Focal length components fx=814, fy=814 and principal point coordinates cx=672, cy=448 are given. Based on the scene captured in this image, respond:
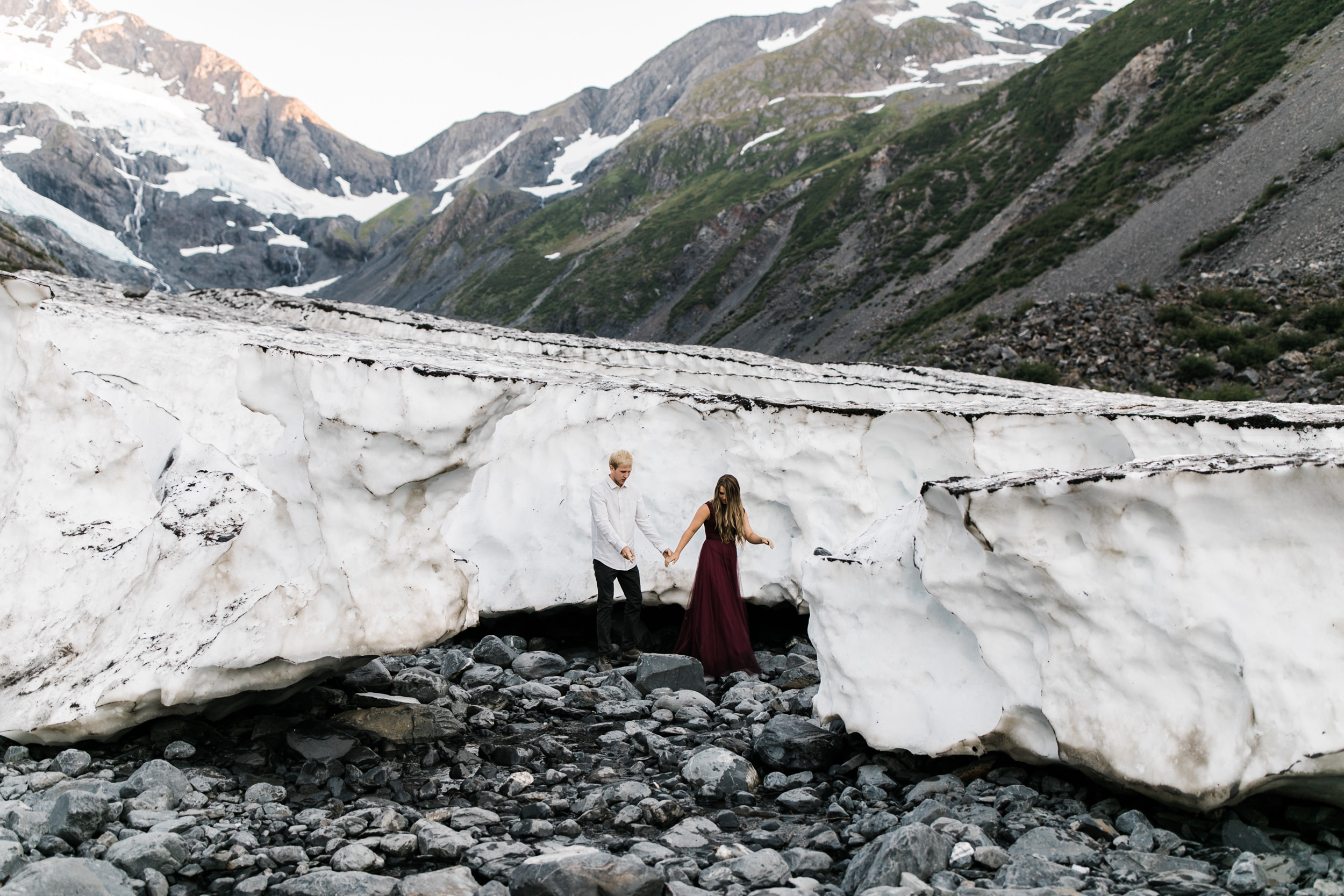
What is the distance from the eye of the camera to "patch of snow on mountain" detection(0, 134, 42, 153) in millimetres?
172125

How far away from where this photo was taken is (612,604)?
7879mm

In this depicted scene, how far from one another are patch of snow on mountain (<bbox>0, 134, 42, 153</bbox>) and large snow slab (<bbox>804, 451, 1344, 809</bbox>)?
224 m

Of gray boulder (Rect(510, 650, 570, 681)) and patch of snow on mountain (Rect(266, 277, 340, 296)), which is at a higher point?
patch of snow on mountain (Rect(266, 277, 340, 296))

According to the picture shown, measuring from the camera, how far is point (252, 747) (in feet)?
17.3

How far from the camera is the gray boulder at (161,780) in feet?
14.5

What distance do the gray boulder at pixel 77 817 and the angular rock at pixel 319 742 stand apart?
1184 millimetres

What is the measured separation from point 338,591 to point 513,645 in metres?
3.22

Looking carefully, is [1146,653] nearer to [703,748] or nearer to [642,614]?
[703,748]

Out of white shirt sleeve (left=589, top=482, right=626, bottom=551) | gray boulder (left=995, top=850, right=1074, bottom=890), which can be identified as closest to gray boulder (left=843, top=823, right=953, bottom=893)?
gray boulder (left=995, top=850, right=1074, bottom=890)

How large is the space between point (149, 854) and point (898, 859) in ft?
11.1

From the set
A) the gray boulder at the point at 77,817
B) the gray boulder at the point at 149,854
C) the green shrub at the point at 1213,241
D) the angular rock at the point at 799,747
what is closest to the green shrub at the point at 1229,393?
the green shrub at the point at 1213,241

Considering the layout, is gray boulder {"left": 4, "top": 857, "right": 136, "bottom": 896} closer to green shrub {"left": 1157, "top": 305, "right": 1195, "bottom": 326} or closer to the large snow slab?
the large snow slab

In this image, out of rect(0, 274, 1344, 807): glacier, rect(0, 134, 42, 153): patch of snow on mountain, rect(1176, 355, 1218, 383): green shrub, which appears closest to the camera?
rect(0, 274, 1344, 807): glacier

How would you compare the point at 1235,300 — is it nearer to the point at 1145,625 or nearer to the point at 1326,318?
the point at 1326,318
